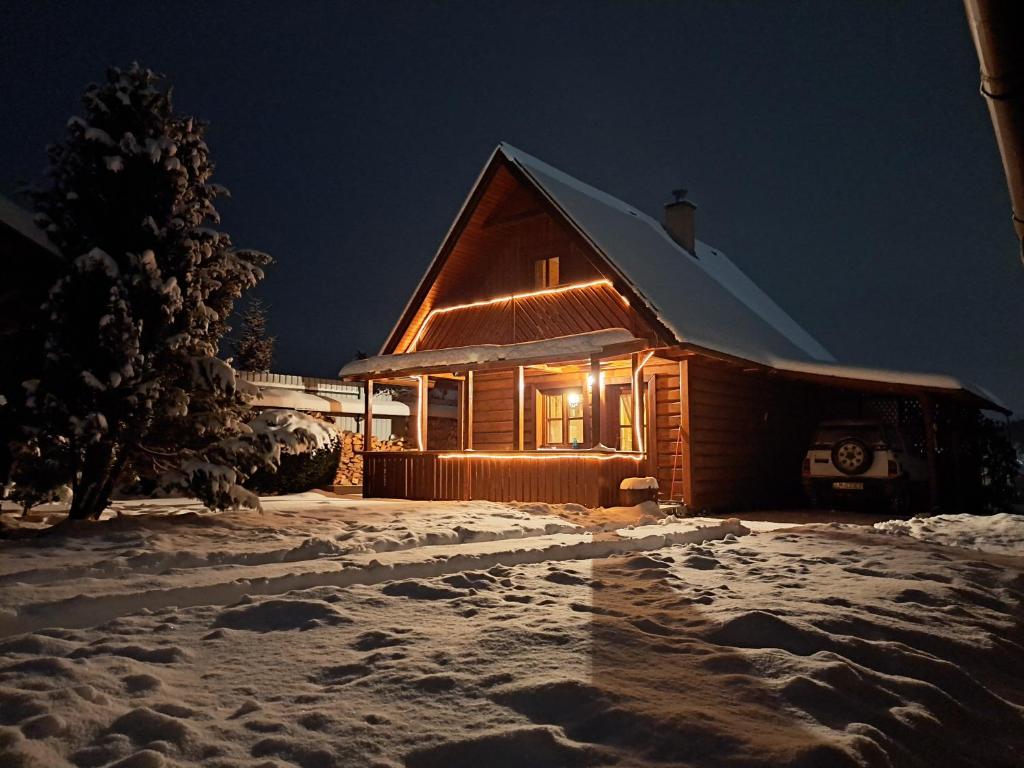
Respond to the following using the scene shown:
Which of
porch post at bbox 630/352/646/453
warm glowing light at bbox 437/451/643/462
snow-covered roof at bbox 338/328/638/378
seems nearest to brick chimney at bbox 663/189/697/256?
snow-covered roof at bbox 338/328/638/378

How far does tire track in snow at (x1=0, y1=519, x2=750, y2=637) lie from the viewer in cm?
414

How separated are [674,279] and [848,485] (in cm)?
576

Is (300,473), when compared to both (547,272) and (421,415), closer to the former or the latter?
(421,415)

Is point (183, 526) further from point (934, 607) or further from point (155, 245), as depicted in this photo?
point (934, 607)

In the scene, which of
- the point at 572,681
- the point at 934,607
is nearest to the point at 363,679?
the point at 572,681

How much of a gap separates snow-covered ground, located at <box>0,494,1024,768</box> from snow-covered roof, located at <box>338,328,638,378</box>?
18.1ft

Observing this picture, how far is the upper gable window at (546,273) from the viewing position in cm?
1479

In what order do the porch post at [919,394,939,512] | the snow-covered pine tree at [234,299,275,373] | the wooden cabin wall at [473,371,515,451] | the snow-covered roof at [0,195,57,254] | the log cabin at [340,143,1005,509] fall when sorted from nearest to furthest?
1. the snow-covered roof at [0,195,57,254]
2. the log cabin at [340,143,1005,509]
3. the porch post at [919,394,939,512]
4. the wooden cabin wall at [473,371,515,451]
5. the snow-covered pine tree at [234,299,275,373]

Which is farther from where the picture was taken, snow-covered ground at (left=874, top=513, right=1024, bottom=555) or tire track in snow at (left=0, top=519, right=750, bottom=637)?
snow-covered ground at (left=874, top=513, right=1024, bottom=555)

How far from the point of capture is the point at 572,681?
2922mm

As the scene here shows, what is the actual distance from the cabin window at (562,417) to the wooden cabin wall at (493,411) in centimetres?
88

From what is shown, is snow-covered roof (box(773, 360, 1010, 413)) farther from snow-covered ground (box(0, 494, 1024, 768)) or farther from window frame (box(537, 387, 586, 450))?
snow-covered ground (box(0, 494, 1024, 768))

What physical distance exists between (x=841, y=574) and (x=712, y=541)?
243 centimetres

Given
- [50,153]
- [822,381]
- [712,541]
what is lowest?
[712,541]
